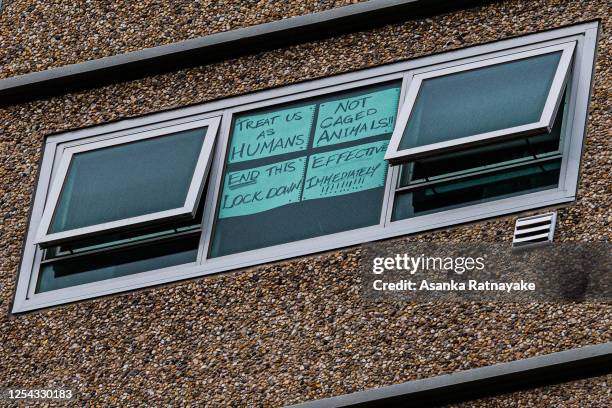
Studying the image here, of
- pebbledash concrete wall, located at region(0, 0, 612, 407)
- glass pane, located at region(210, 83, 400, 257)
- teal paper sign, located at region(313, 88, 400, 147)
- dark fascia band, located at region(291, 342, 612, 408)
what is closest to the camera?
dark fascia band, located at region(291, 342, 612, 408)

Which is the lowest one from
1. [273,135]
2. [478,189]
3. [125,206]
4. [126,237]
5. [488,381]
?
[488,381]

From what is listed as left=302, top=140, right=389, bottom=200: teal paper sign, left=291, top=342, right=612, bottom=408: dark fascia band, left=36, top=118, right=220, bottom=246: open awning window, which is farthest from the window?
left=291, top=342, right=612, bottom=408: dark fascia band

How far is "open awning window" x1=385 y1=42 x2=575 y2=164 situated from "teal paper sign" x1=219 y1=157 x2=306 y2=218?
2.04 feet

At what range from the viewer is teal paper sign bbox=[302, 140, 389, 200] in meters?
8.66

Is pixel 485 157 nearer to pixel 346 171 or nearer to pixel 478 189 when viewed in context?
pixel 478 189

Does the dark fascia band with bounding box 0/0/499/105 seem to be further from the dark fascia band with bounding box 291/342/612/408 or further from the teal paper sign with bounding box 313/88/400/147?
the dark fascia band with bounding box 291/342/612/408

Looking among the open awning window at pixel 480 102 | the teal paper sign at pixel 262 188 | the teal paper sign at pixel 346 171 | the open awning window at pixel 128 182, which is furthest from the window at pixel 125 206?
the open awning window at pixel 480 102

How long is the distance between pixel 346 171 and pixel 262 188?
0.46 meters

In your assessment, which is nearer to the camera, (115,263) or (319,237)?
(319,237)

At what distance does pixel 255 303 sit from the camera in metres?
8.33

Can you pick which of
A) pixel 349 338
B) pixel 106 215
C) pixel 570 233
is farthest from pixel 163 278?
pixel 570 233

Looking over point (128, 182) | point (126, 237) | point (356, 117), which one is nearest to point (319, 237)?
point (356, 117)

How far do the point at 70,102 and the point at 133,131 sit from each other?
1.53 feet

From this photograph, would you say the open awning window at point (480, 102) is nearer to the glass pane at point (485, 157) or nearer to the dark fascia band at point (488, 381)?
the glass pane at point (485, 157)
